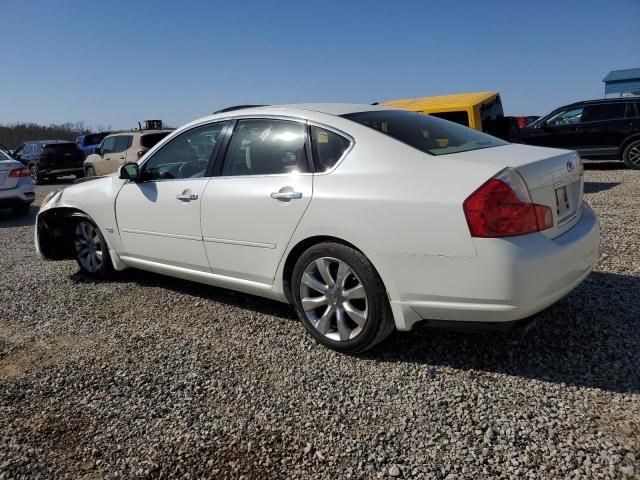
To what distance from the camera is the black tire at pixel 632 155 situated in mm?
11617

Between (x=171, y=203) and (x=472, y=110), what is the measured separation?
21.0 feet

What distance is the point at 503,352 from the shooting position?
3145mm

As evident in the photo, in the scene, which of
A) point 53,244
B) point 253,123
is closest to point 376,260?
point 253,123

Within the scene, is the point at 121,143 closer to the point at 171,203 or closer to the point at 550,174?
the point at 171,203

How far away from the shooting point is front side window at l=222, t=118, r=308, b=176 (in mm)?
3406

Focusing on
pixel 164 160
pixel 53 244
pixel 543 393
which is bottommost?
pixel 543 393

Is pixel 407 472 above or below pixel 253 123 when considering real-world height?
below

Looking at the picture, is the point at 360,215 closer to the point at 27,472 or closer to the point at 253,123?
the point at 253,123

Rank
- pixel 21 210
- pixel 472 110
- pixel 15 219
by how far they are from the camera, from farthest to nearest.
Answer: pixel 21 210, pixel 15 219, pixel 472 110

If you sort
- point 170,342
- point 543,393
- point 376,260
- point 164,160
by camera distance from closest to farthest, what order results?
point 543,393, point 376,260, point 170,342, point 164,160

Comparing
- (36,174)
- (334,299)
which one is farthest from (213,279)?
(36,174)

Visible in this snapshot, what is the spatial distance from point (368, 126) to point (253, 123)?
938 millimetres

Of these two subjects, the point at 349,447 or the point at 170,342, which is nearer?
the point at 349,447

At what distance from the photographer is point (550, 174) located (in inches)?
111
